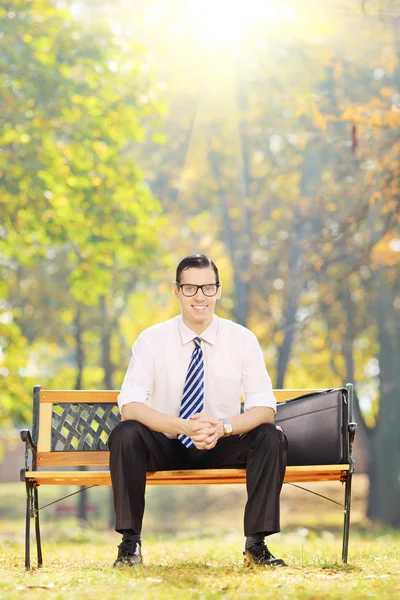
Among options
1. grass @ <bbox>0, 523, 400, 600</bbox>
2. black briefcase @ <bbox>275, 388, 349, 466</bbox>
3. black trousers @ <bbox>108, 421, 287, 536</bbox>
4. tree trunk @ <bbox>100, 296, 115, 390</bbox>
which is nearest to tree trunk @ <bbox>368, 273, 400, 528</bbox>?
tree trunk @ <bbox>100, 296, 115, 390</bbox>

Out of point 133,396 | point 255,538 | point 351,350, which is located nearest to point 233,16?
point 351,350

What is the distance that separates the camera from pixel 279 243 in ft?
71.6

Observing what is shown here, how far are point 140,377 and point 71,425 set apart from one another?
1.00m

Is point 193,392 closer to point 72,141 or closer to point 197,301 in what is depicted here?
point 197,301

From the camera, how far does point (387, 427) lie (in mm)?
20750

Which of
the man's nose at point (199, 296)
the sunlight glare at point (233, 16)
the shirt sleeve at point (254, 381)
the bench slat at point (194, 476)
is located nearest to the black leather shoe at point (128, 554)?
the bench slat at point (194, 476)

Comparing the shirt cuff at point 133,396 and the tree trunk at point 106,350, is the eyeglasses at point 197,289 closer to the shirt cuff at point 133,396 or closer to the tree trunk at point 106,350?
the shirt cuff at point 133,396

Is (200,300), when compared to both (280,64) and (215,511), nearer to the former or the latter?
(280,64)

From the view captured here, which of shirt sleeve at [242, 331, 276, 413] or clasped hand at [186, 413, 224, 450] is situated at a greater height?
shirt sleeve at [242, 331, 276, 413]

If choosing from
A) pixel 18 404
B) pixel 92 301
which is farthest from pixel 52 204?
pixel 18 404

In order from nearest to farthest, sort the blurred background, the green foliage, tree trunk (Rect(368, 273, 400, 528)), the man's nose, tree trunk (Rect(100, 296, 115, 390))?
the man's nose < the green foliage < the blurred background < tree trunk (Rect(368, 273, 400, 528)) < tree trunk (Rect(100, 296, 115, 390))

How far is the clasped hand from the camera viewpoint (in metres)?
5.38

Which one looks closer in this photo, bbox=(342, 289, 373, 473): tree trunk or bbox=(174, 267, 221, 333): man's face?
bbox=(174, 267, 221, 333): man's face

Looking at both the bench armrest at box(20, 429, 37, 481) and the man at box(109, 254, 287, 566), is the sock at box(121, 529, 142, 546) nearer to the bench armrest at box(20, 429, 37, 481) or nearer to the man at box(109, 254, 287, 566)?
the man at box(109, 254, 287, 566)
